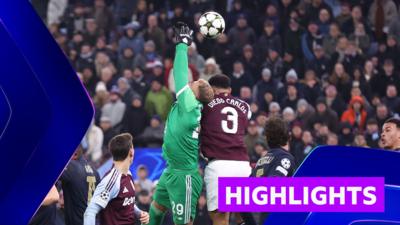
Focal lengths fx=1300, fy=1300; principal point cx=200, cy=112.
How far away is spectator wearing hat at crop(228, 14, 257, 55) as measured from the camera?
25.3 metres

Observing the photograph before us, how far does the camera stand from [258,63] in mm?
24625

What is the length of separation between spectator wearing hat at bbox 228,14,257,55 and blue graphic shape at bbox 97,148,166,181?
453cm

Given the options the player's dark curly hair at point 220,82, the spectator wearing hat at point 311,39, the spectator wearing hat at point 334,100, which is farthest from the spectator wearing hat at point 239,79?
the player's dark curly hair at point 220,82

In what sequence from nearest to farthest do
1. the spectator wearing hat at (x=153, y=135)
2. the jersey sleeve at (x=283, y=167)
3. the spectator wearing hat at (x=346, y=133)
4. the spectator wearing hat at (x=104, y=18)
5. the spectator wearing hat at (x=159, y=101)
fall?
the jersey sleeve at (x=283, y=167) → the spectator wearing hat at (x=346, y=133) → the spectator wearing hat at (x=153, y=135) → the spectator wearing hat at (x=159, y=101) → the spectator wearing hat at (x=104, y=18)

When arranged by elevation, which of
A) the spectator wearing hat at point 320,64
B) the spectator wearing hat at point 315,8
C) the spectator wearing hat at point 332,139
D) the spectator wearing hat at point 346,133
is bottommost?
the spectator wearing hat at point 332,139

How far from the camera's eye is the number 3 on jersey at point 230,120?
13367mm

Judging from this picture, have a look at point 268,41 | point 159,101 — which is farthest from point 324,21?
point 159,101

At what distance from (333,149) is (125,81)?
1288cm

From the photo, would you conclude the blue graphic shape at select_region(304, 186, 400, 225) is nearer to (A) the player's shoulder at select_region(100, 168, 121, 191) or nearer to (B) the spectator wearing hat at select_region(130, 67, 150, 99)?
(A) the player's shoulder at select_region(100, 168, 121, 191)

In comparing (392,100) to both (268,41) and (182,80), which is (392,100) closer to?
(268,41)

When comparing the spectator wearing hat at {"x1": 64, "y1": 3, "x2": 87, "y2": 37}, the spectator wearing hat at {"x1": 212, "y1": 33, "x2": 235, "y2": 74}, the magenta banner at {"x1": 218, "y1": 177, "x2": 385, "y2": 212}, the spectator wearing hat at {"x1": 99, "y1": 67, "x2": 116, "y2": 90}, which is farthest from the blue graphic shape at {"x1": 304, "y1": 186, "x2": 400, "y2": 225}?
the spectator wearing hat at {"x1": 64, "y1": 3, "x2": 87, "y2": 37}

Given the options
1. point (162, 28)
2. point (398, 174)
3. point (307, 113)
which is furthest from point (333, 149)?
point (162, 28)

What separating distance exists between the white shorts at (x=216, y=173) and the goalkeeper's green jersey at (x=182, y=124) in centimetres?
24

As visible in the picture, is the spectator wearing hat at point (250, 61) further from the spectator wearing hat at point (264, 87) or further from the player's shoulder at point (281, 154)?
the player's shoulder at point (281, 154)
